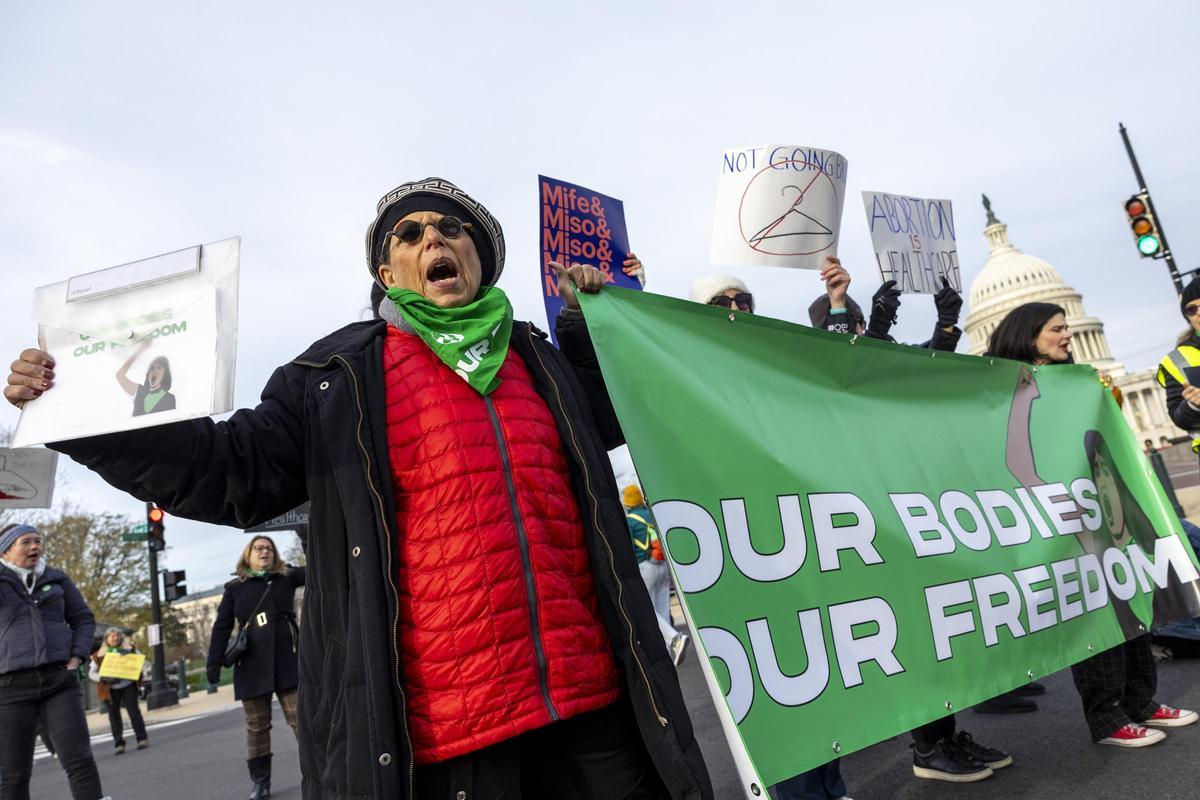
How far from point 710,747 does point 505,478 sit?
419 cm

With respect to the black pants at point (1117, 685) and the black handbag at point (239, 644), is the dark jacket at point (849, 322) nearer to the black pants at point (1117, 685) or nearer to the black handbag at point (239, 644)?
the black pants at point (1117, 685)

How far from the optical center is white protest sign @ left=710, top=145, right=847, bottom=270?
414 cm

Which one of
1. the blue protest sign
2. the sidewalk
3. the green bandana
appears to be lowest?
the sidewalk

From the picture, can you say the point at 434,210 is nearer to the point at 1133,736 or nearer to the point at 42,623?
the point at 1133,736

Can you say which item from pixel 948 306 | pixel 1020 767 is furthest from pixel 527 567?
pixel 948 306

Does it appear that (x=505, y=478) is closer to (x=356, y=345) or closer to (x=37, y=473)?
(x=356, y=345)

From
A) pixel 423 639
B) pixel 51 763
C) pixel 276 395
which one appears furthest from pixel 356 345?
pixel 51 763

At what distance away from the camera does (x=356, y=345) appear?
198 cm

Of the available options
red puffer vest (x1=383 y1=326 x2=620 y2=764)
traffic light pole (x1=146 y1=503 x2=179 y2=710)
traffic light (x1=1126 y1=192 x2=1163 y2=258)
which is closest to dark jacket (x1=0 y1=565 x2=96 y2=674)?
red puffer vest (x1=383 y1=326 x2=620 y2=764)

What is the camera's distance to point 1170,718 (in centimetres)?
406

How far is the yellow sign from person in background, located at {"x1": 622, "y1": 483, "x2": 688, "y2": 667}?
24.8 ft

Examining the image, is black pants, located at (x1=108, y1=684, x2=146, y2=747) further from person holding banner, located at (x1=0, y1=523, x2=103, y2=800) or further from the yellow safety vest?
the yellow safety vest

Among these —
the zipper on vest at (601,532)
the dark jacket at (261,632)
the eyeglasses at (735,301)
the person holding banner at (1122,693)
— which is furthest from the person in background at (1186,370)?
the dark jacket at (261,632)

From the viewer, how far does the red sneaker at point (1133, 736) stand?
12.5 ft
